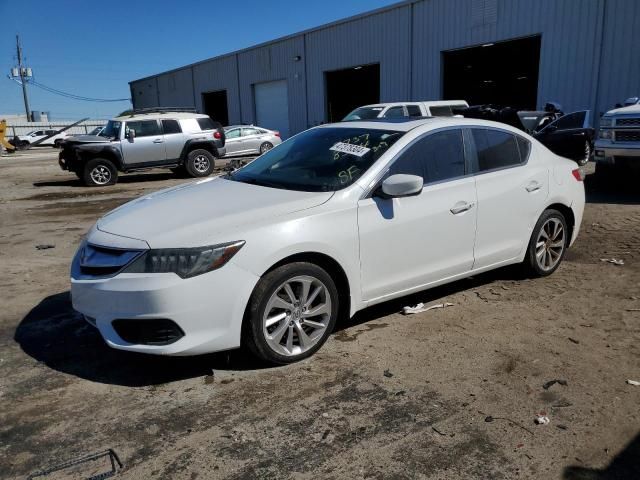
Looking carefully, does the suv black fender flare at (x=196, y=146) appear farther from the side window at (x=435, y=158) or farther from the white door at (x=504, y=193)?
the side window at (x=435, y=158)

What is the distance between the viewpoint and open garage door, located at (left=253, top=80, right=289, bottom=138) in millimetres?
32094

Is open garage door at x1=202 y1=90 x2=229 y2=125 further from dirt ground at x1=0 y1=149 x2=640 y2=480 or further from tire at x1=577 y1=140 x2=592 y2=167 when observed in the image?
dirt ground at x1=0 y1=149 x2=640 y2=480

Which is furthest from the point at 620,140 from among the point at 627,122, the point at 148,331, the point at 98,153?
the point at 98,153

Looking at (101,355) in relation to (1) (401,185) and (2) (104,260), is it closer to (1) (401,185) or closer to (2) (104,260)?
(2) (104,260)

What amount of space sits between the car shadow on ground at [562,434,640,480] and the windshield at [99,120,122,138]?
14318mm

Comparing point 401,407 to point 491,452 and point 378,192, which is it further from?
point 378,192

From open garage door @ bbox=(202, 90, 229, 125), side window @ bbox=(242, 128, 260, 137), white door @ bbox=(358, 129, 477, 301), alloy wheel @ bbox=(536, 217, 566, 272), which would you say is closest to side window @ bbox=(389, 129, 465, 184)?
white door @ bbox=(358, 129, 477, 301)

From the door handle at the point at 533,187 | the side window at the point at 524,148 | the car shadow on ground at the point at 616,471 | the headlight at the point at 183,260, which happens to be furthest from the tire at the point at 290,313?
the side window at the point at 524,148

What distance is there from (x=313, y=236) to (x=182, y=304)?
93cm

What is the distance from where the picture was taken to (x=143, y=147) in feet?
48.4

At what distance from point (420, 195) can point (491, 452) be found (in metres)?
1.98

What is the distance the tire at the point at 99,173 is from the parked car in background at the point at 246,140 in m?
6.88

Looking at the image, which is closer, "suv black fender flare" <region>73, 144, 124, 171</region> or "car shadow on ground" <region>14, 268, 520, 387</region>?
"car shadow on ground" <region>14, 268, 520, 387</region>

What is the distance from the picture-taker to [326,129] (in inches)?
188
